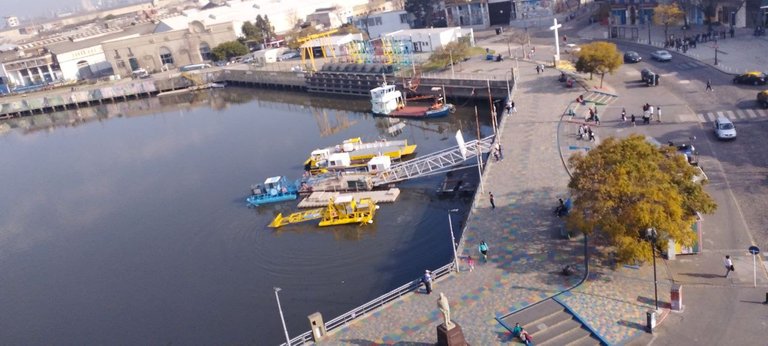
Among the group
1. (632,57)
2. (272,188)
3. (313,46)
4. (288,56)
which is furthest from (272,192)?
(288,56)

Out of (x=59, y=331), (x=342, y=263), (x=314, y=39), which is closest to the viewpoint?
(x=59, y=331)

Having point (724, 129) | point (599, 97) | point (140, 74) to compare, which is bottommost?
point (724, 129)

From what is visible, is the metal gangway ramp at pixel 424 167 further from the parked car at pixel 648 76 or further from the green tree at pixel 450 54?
the green tree at pixel 450 54

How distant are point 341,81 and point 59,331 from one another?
60386 mm

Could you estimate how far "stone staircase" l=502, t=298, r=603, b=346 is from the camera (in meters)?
24.3

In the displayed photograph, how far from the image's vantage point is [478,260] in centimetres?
3120

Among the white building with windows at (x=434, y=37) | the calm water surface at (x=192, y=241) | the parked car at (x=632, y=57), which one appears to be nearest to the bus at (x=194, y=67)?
the calm water surface at (x=192, y=241)

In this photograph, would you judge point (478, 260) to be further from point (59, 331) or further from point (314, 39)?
point (314, 39)

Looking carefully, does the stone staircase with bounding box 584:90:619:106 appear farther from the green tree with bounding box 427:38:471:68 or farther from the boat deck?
the green tree with bounding box 427:38:471:68

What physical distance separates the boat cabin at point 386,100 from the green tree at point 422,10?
4256cm

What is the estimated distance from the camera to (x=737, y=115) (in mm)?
47500

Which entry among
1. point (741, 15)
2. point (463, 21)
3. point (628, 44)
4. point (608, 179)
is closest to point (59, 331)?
point (608, 179)

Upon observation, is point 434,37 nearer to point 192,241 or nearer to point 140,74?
point 192,241

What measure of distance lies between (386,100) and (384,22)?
5035 cm
